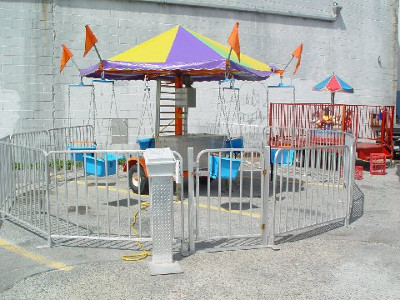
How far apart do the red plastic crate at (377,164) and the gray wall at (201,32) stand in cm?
395

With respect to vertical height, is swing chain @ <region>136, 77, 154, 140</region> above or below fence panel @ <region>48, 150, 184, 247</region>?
above

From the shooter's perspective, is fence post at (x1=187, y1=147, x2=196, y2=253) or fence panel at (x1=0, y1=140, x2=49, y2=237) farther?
fence panel at (x1=0, y1=140, x2=49, y2=237)

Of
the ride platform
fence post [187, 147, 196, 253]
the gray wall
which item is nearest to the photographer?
fence post [187, 147, 196, 253]

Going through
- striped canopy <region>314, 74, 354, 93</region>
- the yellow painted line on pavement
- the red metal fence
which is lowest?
the yellow painted line on pavement

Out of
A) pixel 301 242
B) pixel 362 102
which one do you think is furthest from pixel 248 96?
pixel 301 242

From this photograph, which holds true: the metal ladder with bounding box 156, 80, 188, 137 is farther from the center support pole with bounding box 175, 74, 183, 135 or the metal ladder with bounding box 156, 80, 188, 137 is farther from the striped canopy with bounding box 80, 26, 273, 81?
the striped canopy with bounding box 80, 26, 273, 81

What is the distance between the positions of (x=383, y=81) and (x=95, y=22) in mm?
10683

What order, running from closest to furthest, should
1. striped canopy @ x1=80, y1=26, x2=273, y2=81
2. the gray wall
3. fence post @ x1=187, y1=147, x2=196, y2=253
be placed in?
fence post @ x1=187, y1=147, x2=196, y2=253 → striped canopy @ x1=80, y1=26, x2=273, y2=81 → the gray wall

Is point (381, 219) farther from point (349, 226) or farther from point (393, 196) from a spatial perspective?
point (393, 196)

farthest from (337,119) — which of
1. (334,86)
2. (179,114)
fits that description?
(179,114)

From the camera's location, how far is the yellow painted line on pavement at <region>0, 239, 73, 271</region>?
503 cm

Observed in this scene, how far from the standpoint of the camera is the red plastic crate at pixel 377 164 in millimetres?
11824

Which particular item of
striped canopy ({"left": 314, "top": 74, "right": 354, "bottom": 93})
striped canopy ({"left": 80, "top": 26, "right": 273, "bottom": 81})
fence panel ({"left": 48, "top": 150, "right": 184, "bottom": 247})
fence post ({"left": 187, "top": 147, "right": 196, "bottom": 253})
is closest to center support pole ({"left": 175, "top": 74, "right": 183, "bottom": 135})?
striped canopy ({"left": 80, "top": 26, "right": 273, "bottom": 81})

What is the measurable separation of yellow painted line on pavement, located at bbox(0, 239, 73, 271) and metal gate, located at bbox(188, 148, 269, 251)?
154cm
